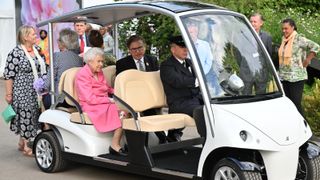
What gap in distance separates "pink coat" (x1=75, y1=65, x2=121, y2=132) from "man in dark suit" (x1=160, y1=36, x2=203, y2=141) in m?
0.69

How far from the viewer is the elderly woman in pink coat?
7.11 meters

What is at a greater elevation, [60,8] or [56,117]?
[60,8]

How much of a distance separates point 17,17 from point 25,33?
454 inches

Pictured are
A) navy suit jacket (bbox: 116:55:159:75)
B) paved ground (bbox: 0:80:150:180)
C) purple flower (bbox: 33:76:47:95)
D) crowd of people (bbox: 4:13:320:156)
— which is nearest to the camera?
crowd of people (bbox: 4:13:320:156)

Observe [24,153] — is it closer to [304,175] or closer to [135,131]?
[135,131]

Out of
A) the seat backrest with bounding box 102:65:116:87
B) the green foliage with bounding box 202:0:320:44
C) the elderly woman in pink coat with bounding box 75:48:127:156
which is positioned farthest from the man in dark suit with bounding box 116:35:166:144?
the green foliage with bounding box 202:0:320:44

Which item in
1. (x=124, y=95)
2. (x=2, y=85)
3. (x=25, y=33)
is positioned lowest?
(x=2, y=85)

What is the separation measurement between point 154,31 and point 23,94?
5310mm

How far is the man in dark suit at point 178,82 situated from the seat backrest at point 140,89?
0.98ft

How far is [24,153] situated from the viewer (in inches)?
347

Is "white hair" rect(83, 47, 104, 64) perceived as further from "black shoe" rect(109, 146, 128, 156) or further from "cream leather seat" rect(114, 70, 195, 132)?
"black shoe" rect(109, 146, 128, 156)

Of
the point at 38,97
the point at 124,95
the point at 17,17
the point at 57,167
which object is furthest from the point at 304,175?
the point at 17,17

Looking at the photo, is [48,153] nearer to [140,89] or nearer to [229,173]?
[140,89]

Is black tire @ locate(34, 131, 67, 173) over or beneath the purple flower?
beneath
